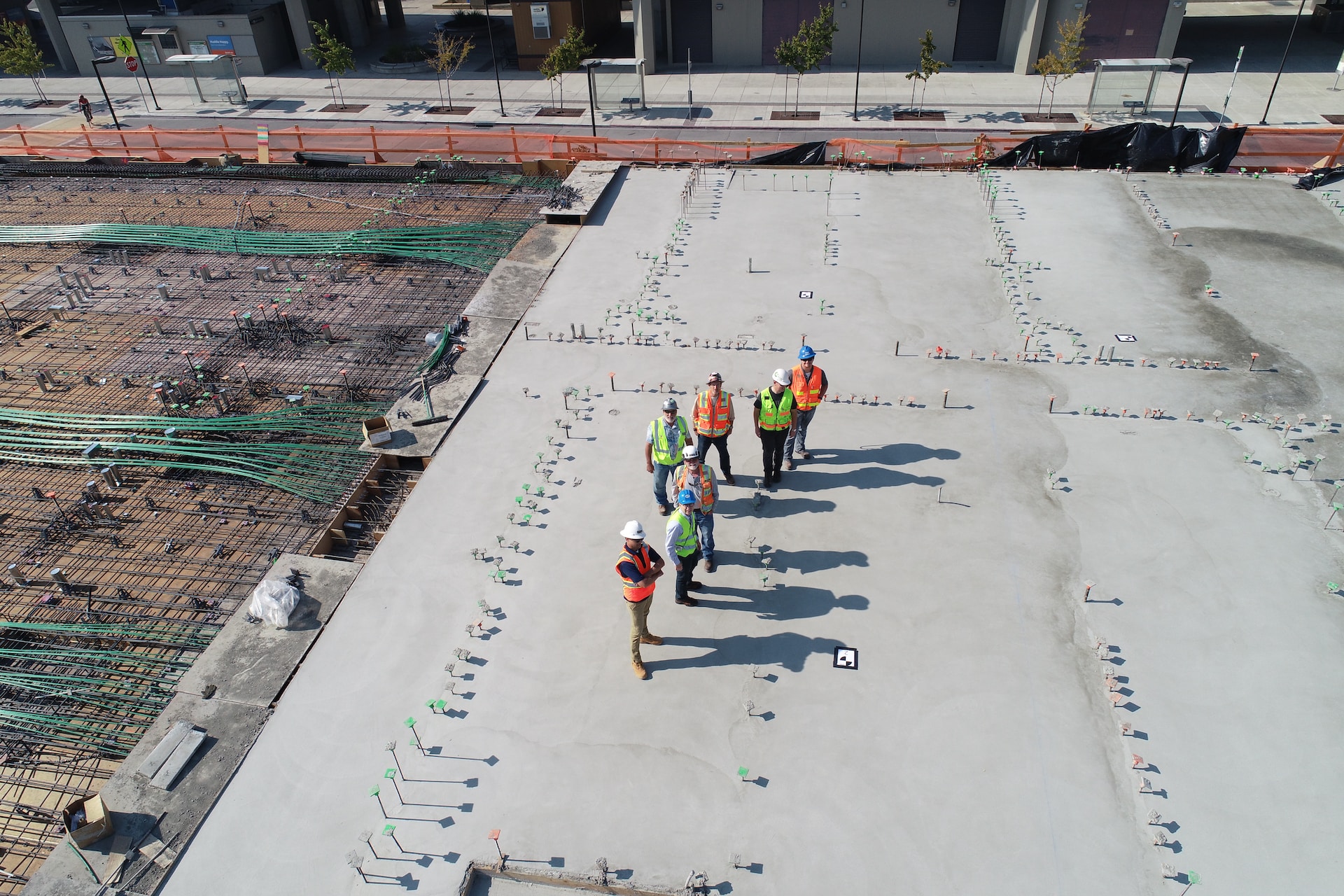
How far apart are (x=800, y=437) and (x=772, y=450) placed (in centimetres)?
96

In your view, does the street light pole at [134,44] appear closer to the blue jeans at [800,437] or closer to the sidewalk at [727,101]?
the sidewalk at [727,101]

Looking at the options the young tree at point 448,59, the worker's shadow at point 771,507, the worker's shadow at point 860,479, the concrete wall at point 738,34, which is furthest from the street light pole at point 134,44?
the worker's shadow at point 860,479

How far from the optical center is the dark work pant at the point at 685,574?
8750mm

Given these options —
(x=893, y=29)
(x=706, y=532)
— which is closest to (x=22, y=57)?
(x=893, y=29)

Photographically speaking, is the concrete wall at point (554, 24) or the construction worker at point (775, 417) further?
the concrete wall at point (554, 24)

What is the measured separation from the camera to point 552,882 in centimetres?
690

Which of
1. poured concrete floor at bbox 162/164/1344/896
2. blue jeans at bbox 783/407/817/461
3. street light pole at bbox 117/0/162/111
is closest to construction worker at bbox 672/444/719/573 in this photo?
poured concrete floor at bbox 162/164/1344/896

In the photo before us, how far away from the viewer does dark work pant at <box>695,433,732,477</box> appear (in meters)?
10.1

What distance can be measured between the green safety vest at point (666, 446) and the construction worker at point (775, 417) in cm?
100

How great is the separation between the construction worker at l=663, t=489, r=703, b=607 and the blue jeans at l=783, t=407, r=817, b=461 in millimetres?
2369

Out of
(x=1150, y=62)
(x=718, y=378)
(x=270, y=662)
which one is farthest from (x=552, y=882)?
(x=1150, y=62)

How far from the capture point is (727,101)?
105 ft

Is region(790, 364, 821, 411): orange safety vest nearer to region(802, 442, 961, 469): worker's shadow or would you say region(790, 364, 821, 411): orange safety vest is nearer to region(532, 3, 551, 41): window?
region(802, 442, 961, 469): worker's shadow

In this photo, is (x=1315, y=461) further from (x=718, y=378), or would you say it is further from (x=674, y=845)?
(x=674, y=845)
